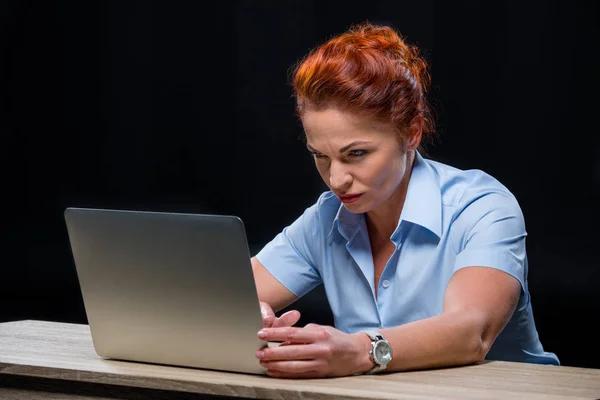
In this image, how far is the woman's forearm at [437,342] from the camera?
73.1 inches

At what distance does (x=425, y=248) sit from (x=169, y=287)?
71 cm

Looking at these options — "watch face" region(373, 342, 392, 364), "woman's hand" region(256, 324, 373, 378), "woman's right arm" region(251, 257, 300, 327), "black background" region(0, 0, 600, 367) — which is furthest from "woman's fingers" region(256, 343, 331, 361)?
"black background" region(0, 0, 600, 367)

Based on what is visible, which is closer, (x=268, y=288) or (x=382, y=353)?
(x=382, y=353)

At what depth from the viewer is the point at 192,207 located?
208 inches

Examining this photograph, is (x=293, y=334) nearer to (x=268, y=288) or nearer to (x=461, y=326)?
(x=461, y=326)

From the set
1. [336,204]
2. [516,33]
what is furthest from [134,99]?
[336,204]

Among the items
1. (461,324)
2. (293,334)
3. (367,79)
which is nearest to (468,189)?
(367,79)

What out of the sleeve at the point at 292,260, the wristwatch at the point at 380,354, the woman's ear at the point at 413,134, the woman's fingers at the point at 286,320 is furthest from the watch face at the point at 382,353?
the sleeve at the point at 292,260

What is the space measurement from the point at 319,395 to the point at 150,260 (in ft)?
1.24

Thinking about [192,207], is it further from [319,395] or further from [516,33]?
[319,395]

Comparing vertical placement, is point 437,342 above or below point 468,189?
below

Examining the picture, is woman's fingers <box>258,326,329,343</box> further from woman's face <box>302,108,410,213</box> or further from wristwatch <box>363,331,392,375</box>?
woman's face <box>302,108,410,213</box>

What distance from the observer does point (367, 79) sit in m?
2.25

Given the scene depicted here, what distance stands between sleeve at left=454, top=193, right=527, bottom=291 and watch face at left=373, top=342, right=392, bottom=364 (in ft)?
1.15
